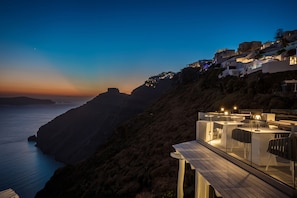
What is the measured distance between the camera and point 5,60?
174 feet

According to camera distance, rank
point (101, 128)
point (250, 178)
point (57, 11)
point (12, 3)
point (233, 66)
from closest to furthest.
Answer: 1. point (250, 178)
2. point (12, 3)
3. point (57, 11)
4. point (233, 66)
5. point (101, 128)

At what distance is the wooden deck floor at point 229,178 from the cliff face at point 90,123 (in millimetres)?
90505

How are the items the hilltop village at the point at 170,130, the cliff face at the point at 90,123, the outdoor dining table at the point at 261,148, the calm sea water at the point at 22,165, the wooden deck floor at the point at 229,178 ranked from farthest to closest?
1. the cliff face at the point at 90,123
2. the calm sea water at the point at 22,165
3. the hilltop village at the point at 170,130
4. the outdoor dining table at the point at 261,148
5. the wooden deck floor at the point at 229,178

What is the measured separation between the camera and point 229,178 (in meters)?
4.68

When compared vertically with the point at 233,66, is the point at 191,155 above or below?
below

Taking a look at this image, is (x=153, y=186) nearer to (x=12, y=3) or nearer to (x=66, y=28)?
(x=12, y=3)

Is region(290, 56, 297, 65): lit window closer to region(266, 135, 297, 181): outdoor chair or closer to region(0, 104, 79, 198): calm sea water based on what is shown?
region(266, 135, 297, 181): outdoor chair

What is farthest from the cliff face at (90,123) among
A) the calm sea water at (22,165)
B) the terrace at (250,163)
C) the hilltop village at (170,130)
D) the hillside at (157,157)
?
the terrace at (250,163)

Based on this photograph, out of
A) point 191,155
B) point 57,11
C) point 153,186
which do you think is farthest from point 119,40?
point 191,155

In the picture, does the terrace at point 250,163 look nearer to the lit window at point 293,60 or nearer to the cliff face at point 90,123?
the lit window at point 293,60

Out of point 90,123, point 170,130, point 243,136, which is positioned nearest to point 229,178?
point 243,136

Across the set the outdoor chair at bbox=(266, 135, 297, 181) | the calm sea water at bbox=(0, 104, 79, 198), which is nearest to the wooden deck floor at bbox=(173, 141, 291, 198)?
the outdoor chair at bbox=(266, 135, 297, 181)

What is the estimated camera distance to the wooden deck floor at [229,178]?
152 inches

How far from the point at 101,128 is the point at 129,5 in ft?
248
